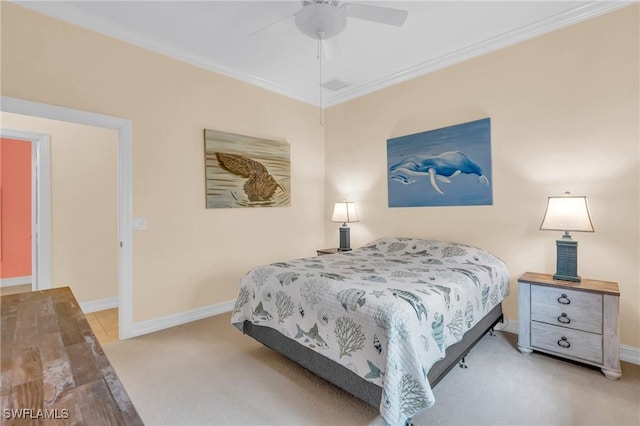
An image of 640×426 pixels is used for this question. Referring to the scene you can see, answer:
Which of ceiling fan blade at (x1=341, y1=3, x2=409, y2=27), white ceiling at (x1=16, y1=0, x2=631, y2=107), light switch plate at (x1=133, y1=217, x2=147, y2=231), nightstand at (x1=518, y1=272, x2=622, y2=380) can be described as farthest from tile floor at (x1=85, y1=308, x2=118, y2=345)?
nightstand at (x1=518, y1=272, x2=622, y2=380)

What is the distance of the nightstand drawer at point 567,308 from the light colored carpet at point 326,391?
0.33m

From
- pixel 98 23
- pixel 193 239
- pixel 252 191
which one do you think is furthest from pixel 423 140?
pixel 98 23

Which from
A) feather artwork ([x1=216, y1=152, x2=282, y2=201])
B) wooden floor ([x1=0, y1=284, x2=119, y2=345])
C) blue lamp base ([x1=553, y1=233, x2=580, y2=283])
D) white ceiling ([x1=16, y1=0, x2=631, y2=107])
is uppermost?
white ceiling ([x1=16, y1=0, x2=631, y2=107])

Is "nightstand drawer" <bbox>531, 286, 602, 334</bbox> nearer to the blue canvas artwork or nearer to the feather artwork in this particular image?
the blue canvas artwork

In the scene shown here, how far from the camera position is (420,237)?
3.72 m

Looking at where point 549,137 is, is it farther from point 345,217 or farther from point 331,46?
point 345,217

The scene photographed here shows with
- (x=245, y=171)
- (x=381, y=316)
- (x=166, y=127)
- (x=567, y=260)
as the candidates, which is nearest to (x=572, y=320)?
(x=567, y=260)

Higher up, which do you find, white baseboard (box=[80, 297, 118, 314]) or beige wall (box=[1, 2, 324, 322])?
beige wall (box=[1, 2, 324, 322])

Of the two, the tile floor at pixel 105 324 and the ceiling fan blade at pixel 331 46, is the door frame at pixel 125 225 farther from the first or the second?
the ceiling fan blade at pixel 331 46

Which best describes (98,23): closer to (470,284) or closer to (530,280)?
(470,284)

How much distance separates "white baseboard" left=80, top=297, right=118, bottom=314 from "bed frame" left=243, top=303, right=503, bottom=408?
8.32 ft

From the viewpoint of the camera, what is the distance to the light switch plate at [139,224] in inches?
119

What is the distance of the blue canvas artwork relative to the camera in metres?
3.22

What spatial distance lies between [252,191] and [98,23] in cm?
219
